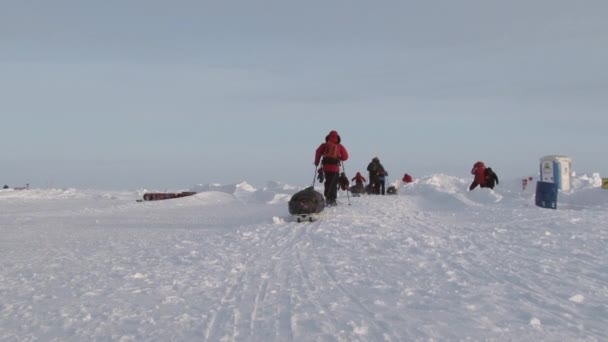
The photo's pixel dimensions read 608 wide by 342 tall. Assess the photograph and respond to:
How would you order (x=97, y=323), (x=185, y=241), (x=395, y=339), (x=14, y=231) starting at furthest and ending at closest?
1. (x=14, y=231)
2. (x=185, y=241)
3. (x=97, y=323)
4. (x=395, y=339)

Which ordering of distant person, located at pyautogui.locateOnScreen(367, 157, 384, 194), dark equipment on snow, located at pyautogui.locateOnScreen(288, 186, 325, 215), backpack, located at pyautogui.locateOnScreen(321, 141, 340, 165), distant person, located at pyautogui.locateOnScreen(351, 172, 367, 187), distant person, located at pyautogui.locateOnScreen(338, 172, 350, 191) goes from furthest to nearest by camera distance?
distant person, located at pyautogui.locateOnScreen(351, 172, 367, 187)
distant person, located at pyautogui.locateOnScreen(367, 157, 384, 194)
distant person, located at pyautogui.locateOnScreen(338, 172, 350, 191)
backpack, located at pyautogui.locateOnScreen(321, 141, 340, 165)
dark equipment on snow, located at pyautogui.locateOnScreen(288, 186, 325, 215)

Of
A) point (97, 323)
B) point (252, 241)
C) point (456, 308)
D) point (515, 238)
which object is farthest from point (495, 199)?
point (97, 323)

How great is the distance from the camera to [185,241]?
10.0 metres

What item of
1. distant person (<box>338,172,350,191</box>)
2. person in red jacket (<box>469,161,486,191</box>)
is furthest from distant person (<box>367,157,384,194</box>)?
distant person (<box>338,172,350,191</box>)

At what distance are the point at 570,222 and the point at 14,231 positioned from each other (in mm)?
11593

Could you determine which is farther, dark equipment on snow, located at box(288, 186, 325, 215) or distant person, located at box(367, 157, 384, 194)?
distant person, located at box(367, 157, 384, 194)

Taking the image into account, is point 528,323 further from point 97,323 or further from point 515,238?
point 515,238

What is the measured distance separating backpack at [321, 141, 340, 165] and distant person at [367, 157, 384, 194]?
41.2ft

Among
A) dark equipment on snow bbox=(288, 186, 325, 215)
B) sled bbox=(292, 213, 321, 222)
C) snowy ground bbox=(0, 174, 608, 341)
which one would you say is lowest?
snowy ground bbox=(0, 174, 608, 341)

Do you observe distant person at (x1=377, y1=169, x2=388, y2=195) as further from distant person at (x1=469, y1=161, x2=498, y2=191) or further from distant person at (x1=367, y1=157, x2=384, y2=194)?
distant person at (x1=469, y1=161, x2=498, y2=191)

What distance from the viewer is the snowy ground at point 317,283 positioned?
4555mm

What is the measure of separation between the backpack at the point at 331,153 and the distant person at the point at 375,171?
12.6 metres

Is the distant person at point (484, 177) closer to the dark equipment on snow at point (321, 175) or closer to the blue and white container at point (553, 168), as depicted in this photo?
the blue and white container at point (553, 168)

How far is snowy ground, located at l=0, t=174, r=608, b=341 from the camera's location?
14.9 ft
